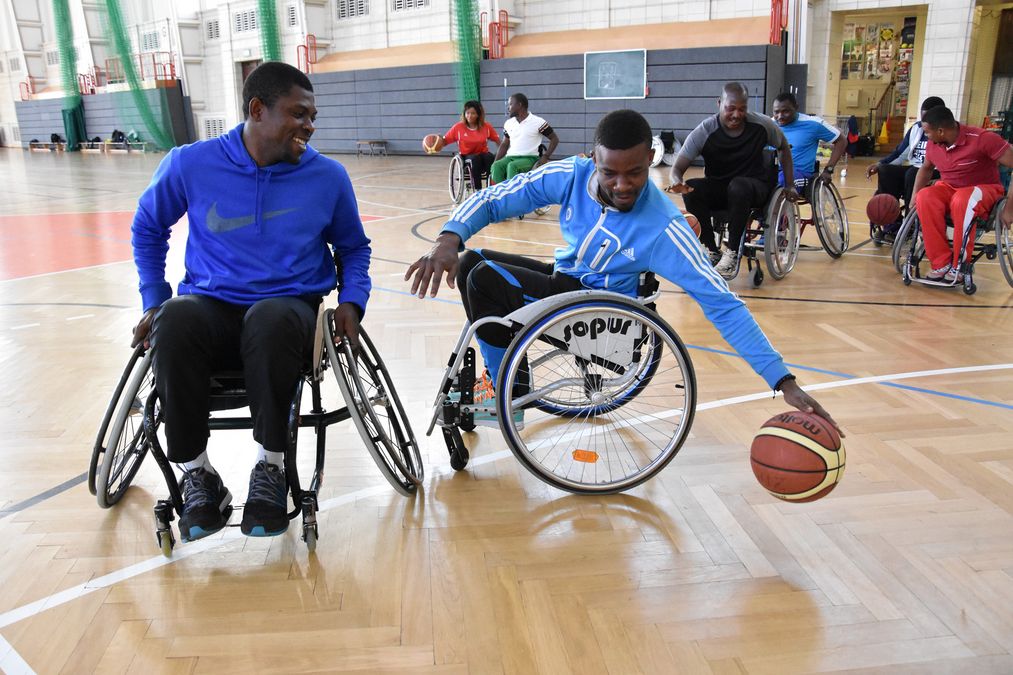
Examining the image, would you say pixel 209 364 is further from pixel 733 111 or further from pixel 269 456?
pixel 733 111

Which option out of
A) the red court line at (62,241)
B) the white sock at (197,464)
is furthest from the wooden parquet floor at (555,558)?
the red court line at (62,241)

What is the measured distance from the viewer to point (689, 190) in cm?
413

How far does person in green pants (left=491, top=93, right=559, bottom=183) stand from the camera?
696 cm

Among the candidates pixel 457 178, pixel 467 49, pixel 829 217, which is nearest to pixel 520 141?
pixel 457 178

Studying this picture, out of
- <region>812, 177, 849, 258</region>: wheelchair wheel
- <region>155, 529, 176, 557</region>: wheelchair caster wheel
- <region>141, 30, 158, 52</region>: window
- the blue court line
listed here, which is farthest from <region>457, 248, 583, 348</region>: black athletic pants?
<region>141, 30, 158, 52</region>: window

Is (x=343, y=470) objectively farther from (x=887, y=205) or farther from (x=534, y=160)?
(x=534, y=160)

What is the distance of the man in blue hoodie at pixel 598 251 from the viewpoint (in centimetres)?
188

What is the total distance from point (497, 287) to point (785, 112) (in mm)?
3690

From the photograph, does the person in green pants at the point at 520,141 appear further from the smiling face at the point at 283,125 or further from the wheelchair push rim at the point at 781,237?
the smiling face at the point at 283,125

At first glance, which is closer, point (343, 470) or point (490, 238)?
point (343, 470)

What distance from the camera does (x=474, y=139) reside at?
764 centimetres

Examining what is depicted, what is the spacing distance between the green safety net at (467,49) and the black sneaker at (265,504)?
12.3 meters

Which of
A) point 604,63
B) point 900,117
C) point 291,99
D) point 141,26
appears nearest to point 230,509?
point 291,99

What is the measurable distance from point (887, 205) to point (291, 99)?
4.38m
